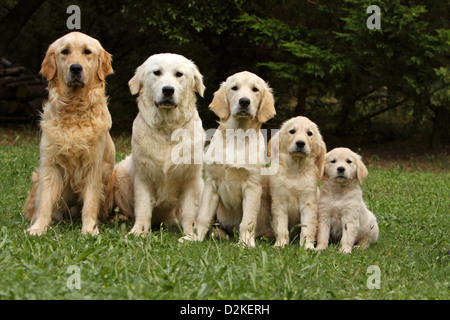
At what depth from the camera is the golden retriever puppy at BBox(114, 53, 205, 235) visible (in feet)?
16.6

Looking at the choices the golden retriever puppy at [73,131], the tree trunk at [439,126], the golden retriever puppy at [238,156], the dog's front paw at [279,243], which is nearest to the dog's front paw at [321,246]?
the dog's front paw at [279,243]

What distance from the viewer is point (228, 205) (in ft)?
17.3

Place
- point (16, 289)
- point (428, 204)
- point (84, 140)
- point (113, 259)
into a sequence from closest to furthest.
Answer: point (16, 289) → point (113, 259) → point (84, 140) → point (428, 204)

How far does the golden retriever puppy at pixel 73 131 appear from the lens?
5.04 m

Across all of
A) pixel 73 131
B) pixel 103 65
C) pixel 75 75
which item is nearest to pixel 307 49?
pixel 103 65

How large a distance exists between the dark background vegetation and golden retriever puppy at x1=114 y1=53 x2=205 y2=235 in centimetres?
639

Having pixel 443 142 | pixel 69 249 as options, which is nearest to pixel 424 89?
pixel 443 142

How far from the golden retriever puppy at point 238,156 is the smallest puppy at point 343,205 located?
641 millimetres

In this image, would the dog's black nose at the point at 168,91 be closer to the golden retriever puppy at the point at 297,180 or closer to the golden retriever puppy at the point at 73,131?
the golden retriever puppy at the point at 73,131

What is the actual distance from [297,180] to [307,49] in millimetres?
7440

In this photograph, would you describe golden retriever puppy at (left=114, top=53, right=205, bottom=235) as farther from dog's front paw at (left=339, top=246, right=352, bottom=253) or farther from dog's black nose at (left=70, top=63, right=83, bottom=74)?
dog's front paw at (left=339, top=246, right=352, bottom=253)

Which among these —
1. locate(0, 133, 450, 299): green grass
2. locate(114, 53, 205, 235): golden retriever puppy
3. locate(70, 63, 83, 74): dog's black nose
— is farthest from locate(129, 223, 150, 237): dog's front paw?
locate(70, 63, 83, 74): dog's black nose

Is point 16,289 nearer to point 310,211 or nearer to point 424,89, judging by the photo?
point 310,211

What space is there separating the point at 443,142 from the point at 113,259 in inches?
490
